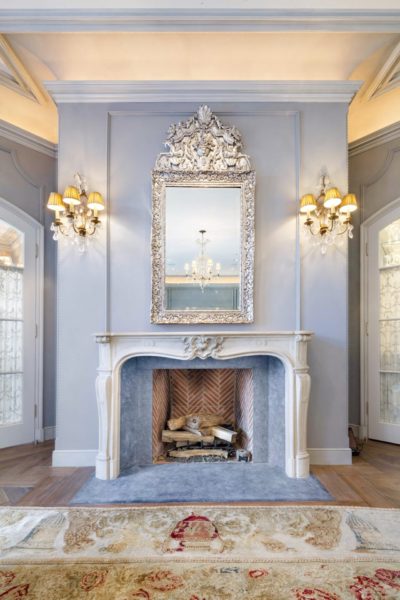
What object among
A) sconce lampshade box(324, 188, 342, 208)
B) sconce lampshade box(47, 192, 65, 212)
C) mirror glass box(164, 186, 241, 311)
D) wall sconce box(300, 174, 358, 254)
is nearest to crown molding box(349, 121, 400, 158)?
wall sconce box(300, 174, 358, 254)

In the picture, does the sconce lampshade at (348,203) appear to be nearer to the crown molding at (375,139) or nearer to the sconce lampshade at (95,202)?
the crown molding at (375,139)

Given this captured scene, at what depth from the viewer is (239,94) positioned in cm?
289

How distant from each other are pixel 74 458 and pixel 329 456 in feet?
7.32

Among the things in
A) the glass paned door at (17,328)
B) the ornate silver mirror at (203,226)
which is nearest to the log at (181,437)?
the ornate silver mirror at (203,226)

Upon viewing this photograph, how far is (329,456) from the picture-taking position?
289cm

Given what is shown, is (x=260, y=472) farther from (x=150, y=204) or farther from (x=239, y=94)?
(x=239, y=94)

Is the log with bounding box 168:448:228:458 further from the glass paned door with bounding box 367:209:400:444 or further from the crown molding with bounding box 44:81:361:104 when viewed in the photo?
the crown molding with bounding box 44:81:361:104

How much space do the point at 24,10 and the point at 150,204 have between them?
4.80ft

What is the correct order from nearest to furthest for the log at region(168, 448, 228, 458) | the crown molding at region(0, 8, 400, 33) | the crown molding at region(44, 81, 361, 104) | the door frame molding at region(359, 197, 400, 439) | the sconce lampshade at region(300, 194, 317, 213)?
1. the crown molding at region(0, 8, 400, 33)
2. the sconce lampshade at region(300, 194, 317, 213)
3. the crown molding at region(44, 81, 361, 104)
4. the log at region(168, 448, 228, 458)
5. the door frame molding at region(359, 197, 400, 439)

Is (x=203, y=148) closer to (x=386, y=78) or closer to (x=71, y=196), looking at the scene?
(x=71, y=196)

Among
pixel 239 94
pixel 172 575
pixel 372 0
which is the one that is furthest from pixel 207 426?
pixel 372 0

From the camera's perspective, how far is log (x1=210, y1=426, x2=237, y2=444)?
3.05 metres

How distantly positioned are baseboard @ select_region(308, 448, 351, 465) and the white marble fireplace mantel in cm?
25

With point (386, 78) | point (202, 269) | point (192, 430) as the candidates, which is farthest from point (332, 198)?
point (192, 430)
